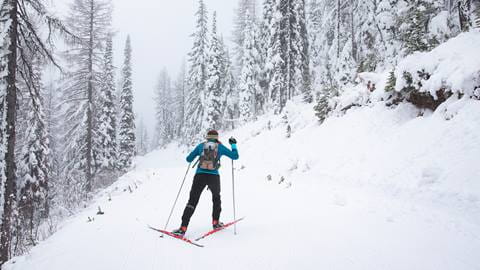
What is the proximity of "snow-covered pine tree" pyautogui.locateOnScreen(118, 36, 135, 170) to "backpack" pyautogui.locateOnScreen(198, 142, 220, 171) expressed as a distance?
28.9m

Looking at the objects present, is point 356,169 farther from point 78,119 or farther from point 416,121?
point 78,119

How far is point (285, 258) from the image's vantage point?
3689 millimetres

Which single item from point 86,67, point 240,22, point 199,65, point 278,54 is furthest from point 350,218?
point 240,22

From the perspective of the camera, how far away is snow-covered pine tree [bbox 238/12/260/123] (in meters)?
32.5

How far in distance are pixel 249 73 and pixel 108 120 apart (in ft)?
53.7

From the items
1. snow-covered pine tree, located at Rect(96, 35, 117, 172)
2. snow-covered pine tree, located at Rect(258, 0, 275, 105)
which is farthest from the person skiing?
snow-covered pine tree, located at Rect(96, 35, 117, 172)

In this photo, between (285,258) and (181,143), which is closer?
(285,258)

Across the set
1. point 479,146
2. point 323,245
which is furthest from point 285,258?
point 479,146

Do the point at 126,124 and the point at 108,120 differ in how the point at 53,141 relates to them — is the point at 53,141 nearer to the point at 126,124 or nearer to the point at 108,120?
the point at 126,124

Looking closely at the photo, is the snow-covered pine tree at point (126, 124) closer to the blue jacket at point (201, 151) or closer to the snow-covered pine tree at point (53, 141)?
the snow-covered pine tree at point (53, 141)

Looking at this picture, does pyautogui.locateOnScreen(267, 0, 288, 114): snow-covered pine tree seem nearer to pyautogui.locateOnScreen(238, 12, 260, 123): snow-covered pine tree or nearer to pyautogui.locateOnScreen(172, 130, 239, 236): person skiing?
pyautogui.locateOnScreen(238, 12, 260, 123): snow-covered pine tree

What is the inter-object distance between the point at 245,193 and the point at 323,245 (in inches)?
169

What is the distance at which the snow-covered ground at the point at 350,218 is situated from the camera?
3.69 metres

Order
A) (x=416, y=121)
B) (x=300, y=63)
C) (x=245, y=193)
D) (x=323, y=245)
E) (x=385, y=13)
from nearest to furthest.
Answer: (x=323, y=245) < (x=416, y=121) < (x=245, y=193) < (x=385, y=13) < (x=300, y=63)
